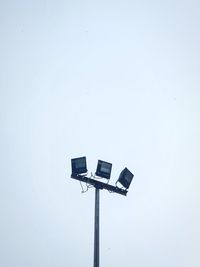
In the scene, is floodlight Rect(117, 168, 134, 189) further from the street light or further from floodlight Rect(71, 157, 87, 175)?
floodlight Rect(71, 157, 87, 175)

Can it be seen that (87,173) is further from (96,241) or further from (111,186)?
(96,241)

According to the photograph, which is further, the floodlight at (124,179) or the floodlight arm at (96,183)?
the floodlight at (124,179)

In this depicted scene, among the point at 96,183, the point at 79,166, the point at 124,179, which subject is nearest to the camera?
the point at 96,183

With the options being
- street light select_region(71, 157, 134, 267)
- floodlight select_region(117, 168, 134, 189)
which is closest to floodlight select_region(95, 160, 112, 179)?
street light select_region(71, 157, 134, 267)

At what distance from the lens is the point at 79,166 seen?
1077 centimetres

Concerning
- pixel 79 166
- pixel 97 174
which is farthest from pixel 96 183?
pixel 79 166

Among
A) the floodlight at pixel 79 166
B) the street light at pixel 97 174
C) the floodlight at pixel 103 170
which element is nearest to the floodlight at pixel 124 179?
the street light at pixel 97 174

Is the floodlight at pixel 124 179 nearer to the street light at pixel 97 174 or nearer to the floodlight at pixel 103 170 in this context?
the street light at pixel 97 174

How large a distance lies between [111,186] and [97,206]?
2.49 feet

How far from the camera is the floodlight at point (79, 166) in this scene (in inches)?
422

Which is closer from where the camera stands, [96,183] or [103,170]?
[96,183]

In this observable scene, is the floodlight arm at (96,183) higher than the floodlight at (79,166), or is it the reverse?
the floodlight at (79,166)

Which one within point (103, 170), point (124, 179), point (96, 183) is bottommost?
point (96, 183)

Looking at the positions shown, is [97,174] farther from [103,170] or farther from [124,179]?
[124,179]
